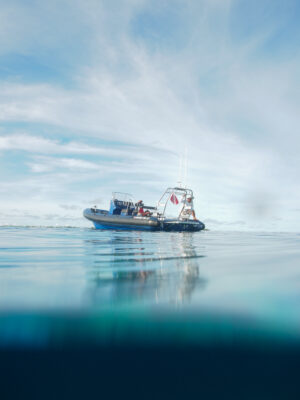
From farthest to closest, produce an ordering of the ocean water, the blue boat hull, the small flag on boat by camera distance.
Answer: the small flag on boat, the blue boat hull, the ocean water

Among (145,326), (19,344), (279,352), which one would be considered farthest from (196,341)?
(19,344)

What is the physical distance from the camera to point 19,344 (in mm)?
1413

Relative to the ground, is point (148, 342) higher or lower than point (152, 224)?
lower

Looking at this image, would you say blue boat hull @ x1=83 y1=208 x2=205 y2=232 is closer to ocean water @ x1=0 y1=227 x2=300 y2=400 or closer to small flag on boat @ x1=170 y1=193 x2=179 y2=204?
small flag on boat @ x1=170 y1=193 x2=179 y2=204

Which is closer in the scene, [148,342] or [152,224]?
[148,342]

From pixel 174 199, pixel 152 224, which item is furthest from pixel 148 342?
pixel 174 199

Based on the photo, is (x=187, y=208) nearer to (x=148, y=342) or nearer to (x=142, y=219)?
(x=142, y=219)

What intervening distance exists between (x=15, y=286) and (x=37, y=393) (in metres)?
1.76

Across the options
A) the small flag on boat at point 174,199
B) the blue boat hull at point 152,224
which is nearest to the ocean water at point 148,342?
the blue boat hull at point 152,224

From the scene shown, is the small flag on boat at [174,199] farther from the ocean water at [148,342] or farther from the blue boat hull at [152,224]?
the ocean water at [148,342]

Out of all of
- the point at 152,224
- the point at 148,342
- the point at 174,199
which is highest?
the point at 174,199

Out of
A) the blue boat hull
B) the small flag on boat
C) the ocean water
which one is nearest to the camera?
the ocean water

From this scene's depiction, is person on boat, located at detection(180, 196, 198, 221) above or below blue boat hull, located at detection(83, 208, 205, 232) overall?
above

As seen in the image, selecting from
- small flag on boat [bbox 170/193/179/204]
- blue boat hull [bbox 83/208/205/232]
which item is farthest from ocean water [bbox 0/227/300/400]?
small flag on boat [bbox 170/193/179/204]
